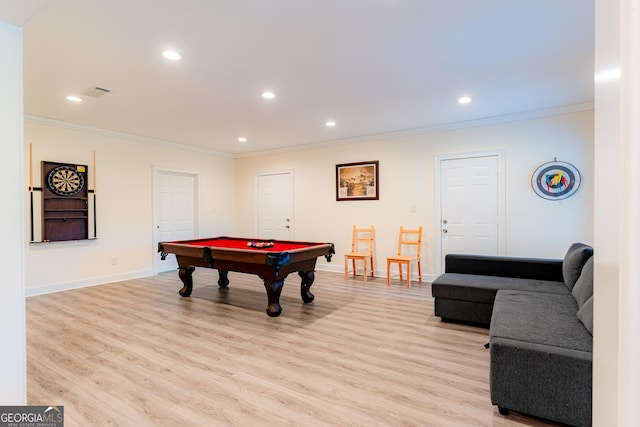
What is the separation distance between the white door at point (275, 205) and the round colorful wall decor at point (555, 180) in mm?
4221

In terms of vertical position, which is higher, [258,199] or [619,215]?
[258,199]

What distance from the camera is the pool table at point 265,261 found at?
343 cm

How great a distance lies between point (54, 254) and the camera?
184 inches

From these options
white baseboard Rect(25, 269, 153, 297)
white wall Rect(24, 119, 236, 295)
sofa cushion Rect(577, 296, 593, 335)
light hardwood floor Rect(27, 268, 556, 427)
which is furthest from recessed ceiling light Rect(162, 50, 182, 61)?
white baseboard Rect(25, 269, 153, 297)

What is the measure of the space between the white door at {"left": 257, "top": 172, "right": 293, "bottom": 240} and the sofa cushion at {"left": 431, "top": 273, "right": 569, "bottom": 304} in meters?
3.81

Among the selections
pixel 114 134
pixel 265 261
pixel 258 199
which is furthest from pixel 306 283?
pixel 114 134

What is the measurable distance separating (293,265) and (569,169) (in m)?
3.76

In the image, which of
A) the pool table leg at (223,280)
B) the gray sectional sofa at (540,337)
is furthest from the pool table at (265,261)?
the gray sectional sofa at (540,337)

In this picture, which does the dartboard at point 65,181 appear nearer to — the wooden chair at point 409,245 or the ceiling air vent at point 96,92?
the ceiling air vent at point 96,92

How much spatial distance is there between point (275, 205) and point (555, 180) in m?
4.85

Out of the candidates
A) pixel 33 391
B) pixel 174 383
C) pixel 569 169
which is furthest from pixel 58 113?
pixel 569 169

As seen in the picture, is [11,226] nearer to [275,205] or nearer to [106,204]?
[106,204]

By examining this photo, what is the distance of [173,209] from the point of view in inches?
250

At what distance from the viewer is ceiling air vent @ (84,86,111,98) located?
3.50 m
